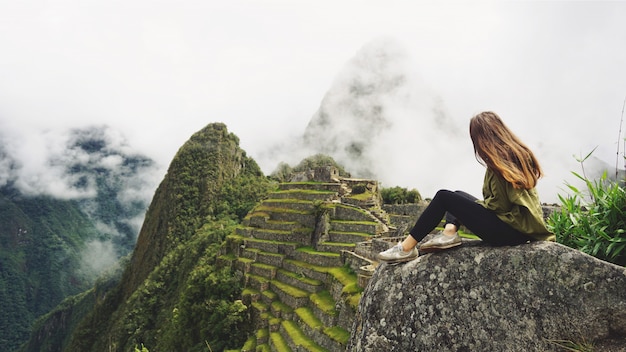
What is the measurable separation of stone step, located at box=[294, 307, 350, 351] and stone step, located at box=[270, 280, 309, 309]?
582 millimetres

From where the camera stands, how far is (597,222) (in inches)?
146

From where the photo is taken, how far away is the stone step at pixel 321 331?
46.3 feet

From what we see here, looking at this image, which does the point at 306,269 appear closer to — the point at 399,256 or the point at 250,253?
the point at 250,253

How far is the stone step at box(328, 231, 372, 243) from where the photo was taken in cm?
2327

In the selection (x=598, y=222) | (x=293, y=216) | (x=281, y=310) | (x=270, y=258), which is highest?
(x=293, y=216)

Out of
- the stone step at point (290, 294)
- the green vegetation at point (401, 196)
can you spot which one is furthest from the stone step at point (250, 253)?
the green vegetation at point (401, 196)

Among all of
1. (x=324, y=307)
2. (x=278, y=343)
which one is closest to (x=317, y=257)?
(x=324, y=307)

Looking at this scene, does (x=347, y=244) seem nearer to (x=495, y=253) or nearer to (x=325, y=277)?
(x=325, y=277)

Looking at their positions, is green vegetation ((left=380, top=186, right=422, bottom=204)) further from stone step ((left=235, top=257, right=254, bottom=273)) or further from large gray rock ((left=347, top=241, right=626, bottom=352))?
large gray rock ((left=347, top=241, right=626, bottom=352))

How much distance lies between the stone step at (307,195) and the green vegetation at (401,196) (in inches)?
439

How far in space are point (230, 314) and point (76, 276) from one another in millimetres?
161918

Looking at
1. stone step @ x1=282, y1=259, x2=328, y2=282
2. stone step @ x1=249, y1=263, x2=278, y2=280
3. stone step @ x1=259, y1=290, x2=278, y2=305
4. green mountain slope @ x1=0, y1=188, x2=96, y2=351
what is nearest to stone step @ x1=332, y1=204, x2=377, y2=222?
stone step @ x1=282, y1=259, x2=328, y2=282

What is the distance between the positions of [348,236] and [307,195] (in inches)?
290

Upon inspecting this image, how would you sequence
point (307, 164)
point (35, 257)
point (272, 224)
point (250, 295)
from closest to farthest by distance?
point (250, 295) → point (272, 224) → point (307, 164) → point (35, 257)
